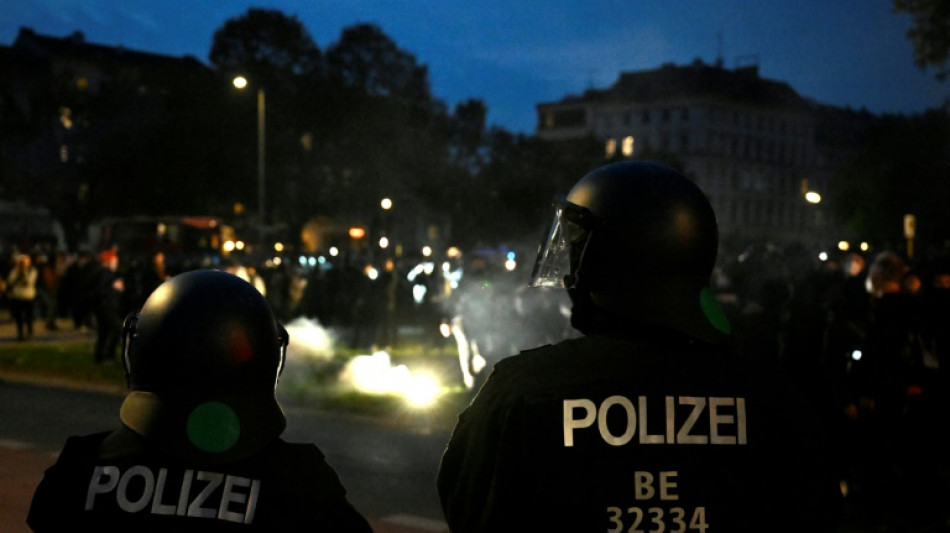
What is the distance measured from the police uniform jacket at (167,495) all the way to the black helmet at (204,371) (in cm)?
4

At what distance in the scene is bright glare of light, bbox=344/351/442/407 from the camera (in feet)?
52.0

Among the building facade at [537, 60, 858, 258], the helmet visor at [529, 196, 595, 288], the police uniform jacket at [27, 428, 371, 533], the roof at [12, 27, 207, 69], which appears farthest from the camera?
the building facade at [537, 60, 858, 258]

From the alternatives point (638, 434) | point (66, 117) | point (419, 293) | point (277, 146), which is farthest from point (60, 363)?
point (66, 117)

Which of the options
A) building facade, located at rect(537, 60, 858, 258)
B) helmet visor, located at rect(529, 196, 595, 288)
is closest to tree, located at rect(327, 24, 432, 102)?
building facade, located at rect(537, 60, 858, 258)

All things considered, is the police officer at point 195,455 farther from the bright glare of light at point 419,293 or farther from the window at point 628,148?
the window at point 628,148

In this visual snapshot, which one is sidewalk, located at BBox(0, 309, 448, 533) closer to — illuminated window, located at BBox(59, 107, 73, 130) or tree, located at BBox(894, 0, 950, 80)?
tree, located at BBox(894, 0, 950, 80)

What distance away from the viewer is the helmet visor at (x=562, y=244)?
8.35ft

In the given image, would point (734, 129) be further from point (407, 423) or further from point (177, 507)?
point (177, 507)

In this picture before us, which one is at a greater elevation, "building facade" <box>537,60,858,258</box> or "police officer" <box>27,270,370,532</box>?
"building facade" <box>537,60,858,258</box>

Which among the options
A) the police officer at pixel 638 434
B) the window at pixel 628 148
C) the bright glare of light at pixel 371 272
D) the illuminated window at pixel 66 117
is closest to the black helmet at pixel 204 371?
the police officer at pixel 638 434

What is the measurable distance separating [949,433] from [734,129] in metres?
106

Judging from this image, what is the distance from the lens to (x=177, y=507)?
2.39 m

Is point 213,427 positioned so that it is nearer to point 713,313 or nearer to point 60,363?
point 713,313

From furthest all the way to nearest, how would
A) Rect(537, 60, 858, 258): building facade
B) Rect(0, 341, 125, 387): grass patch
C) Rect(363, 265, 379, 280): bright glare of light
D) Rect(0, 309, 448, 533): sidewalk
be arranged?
Rect(537, 60, 858, 258): building facade < Rect(363, 265, 379, 280): bright glare of light < Rect(0, 341, 125, 387): grass patch < Rect(0, 309, 448, 533): sidewalk
